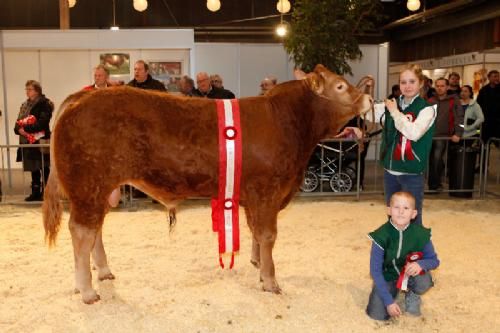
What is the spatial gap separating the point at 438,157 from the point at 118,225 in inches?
177

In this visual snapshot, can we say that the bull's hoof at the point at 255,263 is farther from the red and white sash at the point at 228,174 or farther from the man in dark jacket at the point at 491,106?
the man in dark jacket at the point at 491,106

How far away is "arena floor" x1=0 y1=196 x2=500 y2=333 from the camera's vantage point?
3.20m

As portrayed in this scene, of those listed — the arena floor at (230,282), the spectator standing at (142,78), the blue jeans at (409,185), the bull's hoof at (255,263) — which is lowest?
the arena floor at (230,282)

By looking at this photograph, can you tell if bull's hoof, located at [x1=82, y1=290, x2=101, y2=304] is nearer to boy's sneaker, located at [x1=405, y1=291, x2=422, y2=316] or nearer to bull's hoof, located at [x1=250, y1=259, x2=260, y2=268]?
bull's hoof, located at [x1=250, y1=259, x2=260, y2=268]

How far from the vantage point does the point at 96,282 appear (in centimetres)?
384

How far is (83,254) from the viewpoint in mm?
3432

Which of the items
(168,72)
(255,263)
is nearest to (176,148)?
(255,263)

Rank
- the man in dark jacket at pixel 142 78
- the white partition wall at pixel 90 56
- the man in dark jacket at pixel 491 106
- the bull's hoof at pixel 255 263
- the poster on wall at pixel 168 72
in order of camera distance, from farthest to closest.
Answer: the poster on wall at pixel 168 72, the white partition wall at pixel 90 56, the man in dark jacket at pixel 491 106, the man in dark jacket at pixel 142 78, the bull's hoof at pixel 255 263

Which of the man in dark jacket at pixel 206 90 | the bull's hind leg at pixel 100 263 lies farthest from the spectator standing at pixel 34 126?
the bull's hind leg at pixel 100 263

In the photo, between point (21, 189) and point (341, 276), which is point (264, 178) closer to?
point (341, 276)

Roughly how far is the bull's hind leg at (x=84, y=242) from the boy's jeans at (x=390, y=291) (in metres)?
1.84

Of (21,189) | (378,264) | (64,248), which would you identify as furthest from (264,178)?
(21,189)

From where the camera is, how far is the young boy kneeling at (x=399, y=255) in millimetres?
3055

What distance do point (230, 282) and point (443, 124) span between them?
4.81 m
